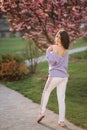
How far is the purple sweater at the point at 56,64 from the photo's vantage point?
8914mm

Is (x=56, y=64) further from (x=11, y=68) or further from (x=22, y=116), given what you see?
(x=11, y=68)

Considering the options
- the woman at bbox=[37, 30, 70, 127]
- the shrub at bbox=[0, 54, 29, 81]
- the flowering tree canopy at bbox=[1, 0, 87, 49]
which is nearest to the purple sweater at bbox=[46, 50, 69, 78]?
the woman at bbox=[37, 30, 70, 127]

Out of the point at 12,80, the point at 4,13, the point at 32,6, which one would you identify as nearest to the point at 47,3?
the point at 32,6

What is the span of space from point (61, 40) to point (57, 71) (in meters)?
0.61

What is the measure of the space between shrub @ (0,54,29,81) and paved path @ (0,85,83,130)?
355 cm

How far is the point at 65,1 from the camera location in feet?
43.3

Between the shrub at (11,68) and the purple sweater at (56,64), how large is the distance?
7.22 metres

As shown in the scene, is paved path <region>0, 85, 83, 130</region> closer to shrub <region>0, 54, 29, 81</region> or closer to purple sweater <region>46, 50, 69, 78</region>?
purple sweater <region>46, 50, 69, 78</region>

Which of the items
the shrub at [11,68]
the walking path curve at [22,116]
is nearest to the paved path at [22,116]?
the walking path curve at [22,116]

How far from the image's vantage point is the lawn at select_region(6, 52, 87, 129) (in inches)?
399

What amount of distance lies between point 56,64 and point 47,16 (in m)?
5.18

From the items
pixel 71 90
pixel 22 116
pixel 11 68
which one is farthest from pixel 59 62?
pixel 11 68

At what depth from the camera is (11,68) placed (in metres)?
16.2

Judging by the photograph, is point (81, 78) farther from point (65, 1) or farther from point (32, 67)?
point (65, 1)
